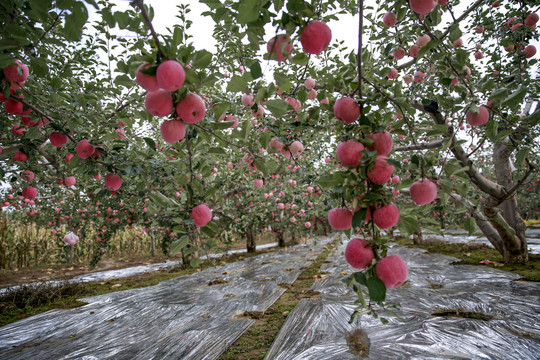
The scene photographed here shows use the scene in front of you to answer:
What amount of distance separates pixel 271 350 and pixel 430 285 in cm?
238

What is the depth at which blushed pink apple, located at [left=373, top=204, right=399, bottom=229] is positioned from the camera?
2.60ft

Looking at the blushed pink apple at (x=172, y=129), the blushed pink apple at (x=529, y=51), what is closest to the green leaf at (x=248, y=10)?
the blushed pink apple at (x=172, y=129)

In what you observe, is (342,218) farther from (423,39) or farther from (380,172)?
(423,39)

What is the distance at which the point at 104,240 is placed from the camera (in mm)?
6336

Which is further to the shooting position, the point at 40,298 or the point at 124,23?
the point at 40,298

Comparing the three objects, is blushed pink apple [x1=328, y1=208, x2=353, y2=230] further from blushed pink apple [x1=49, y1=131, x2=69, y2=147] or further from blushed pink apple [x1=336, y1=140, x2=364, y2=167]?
blushed pink apple [x1=49, y1=131, x2=69, y2=147]

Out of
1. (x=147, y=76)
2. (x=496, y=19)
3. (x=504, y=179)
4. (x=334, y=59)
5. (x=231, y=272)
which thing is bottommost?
(x=231, y=272)

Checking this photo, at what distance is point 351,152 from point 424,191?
0.36m

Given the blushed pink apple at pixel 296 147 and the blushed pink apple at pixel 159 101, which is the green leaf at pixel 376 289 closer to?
the blushed pink apple at pixel 159 101

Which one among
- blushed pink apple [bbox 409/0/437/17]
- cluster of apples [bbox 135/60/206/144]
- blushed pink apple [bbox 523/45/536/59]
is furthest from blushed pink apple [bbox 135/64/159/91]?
blushed pink apple [bbox 523/45/536/59]

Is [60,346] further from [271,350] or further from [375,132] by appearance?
[375,132]

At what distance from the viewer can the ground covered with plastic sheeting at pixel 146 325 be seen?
2.00 meters

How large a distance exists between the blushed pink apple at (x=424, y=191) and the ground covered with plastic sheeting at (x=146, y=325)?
71.0 inches

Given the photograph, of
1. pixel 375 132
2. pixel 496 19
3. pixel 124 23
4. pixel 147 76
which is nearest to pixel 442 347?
pixel 375 132
